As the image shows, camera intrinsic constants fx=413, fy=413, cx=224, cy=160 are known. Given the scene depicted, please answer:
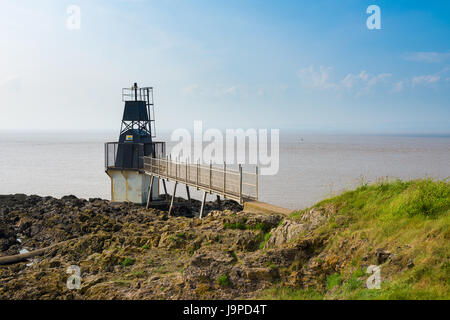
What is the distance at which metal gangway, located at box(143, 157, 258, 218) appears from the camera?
15.4m

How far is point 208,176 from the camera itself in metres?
18.7

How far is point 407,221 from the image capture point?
27.2ft

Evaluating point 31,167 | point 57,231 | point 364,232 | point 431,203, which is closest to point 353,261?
point 364,232

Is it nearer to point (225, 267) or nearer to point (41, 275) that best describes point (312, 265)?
point (225, 267)

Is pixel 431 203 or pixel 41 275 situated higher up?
pixel 431 203

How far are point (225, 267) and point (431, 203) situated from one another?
4.52 meters

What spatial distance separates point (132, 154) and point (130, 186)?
210 centimetres

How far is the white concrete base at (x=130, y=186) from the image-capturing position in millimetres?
26812

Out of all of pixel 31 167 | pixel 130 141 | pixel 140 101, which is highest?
pixel 140 101

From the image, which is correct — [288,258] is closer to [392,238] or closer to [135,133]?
[392,238]

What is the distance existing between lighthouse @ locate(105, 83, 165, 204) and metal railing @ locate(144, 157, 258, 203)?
0.94 m

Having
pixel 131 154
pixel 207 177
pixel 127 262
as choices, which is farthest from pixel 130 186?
pixel 127 262

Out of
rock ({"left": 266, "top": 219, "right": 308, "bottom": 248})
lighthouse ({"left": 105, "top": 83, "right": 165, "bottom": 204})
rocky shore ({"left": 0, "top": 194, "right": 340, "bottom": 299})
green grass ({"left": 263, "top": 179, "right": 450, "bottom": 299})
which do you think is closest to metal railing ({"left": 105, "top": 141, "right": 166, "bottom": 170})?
lighthouse ({"left": 105, "top": 83, "right": 165, "bottom": 204})

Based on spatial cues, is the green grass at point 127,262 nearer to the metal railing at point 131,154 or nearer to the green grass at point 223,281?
the green grass at point 223,281
